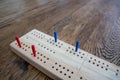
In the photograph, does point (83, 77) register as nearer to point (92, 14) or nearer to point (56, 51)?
point (56, 51)

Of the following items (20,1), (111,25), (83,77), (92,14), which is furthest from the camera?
(20,1)

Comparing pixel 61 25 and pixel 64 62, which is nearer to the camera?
pixel 64 62

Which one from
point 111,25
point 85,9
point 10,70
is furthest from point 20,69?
point 85,9
